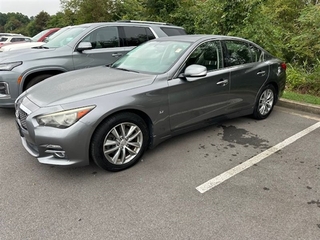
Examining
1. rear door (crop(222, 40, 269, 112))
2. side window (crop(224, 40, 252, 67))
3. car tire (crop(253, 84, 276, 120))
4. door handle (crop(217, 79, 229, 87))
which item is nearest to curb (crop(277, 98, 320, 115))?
car tire (crop(253, 84, 276, 120))

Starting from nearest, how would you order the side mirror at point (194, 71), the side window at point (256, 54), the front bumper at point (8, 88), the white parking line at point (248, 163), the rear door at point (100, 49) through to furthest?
the white parking line at point (248, 163) < the side mirror at point (194, 71) < the front bumper at point (8, 88) < the side window at point (256, 54) < the rear door at point (100, 49)

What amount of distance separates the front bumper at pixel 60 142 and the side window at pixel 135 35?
11.9 ft

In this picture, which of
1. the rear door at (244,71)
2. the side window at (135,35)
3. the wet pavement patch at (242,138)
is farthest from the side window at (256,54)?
the side window at (135,35)

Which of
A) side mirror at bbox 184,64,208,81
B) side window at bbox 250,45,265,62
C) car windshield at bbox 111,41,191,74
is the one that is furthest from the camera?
side window at bbox 250,45,265,62

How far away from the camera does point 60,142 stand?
258 cm

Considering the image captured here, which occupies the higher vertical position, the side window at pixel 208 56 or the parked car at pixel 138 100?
the side window at pixel 208 56

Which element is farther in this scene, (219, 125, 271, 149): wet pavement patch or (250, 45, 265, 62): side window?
(250, 45, 265, 62): side window

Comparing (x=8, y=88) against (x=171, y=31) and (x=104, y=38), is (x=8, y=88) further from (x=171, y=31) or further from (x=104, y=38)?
(x=171, y=31)

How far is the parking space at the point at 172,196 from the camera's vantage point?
7.09 ft

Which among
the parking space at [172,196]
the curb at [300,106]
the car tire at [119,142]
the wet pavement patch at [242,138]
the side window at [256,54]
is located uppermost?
the side window at [256,54]

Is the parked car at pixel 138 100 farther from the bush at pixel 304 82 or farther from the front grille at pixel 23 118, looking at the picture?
the bush at pixel 304 82

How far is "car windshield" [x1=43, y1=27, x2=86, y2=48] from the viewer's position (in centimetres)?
526

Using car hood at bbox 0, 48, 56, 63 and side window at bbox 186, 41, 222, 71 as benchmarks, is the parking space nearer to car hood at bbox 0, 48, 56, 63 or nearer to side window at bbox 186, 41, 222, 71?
side window at bbox 186, 41, 222, 71

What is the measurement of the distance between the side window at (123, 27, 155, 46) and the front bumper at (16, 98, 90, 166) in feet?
11.9
